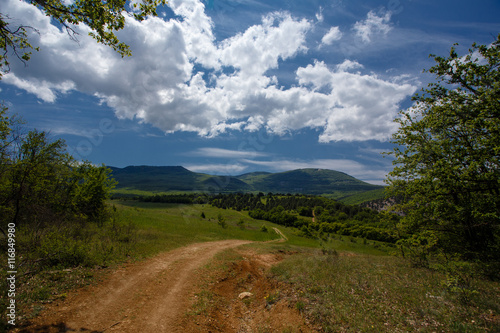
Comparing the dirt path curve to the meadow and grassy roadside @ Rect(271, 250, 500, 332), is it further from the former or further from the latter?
grassy roadside @ Rect(271, 250, 500, 332)

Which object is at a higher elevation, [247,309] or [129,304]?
[129,304]

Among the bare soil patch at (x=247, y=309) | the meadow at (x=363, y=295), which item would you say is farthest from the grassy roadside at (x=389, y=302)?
the bare soil patch at (x=247, y=309)

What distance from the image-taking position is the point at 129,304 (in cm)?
976

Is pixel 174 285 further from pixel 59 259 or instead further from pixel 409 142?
pixel 409 142

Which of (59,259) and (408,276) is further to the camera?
(408,276)

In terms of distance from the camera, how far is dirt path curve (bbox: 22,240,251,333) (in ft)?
25.7

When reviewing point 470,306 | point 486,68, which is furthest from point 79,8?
point 486,68

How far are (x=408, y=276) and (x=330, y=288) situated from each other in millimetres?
6104

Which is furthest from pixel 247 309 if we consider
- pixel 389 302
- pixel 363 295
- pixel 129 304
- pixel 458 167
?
pixel 458 167

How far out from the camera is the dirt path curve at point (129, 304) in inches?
309

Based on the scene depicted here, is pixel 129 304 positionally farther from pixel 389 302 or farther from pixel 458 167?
pixel 458 167

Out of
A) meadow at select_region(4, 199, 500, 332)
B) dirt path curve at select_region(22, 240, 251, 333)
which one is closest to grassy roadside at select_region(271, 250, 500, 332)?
meadow at select_region(4, 199, 500, 332)

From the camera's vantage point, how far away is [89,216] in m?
23.7

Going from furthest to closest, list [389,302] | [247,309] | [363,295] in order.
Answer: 1. [247,309]
2. [363,295]
3. [389,302]
